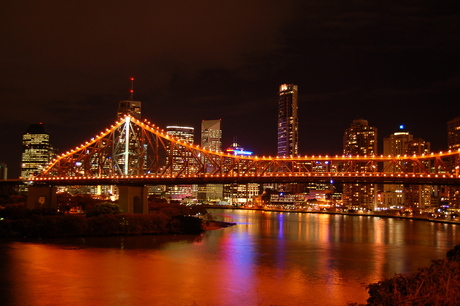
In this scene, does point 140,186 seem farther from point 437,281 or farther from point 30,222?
point 437,281

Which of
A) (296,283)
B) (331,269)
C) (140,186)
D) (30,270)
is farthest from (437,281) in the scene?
(140,186)

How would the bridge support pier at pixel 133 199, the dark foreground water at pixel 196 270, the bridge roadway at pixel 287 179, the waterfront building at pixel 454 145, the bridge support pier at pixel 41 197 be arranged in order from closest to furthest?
the dark foreground water at pixel 196 270
the bridge roadway at pixel 287 179
the bridge support pier at pixel 133 199
the bridge support pier at pixel 41 197
the waterfront building at pixel 454 145

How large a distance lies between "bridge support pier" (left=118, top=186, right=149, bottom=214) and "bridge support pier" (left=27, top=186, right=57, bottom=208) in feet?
42.2

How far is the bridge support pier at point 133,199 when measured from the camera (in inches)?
2245

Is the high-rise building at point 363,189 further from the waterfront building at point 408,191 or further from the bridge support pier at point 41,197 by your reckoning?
the bridge support pier at point 41,197

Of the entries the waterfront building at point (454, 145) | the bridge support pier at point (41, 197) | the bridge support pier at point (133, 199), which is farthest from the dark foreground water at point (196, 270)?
the waterfront building at point (454, 145)

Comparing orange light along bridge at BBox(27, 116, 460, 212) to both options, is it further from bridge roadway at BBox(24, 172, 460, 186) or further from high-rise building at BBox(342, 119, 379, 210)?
high-rise building at BBox(342, 119, 379, 210)

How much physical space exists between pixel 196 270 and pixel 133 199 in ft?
92.6

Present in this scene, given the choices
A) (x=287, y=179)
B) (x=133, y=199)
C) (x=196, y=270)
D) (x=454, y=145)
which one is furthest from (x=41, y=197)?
(x=454, y=145)

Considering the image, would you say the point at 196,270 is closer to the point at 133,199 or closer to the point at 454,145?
the point at 133,199

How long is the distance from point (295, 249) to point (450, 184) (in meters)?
15.2

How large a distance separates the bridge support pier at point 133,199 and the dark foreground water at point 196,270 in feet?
29.9

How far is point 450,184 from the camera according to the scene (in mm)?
45906

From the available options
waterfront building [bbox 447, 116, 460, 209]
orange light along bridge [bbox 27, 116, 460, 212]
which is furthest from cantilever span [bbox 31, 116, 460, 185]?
waterfront building [bbox 447, 116, 460, 209]
